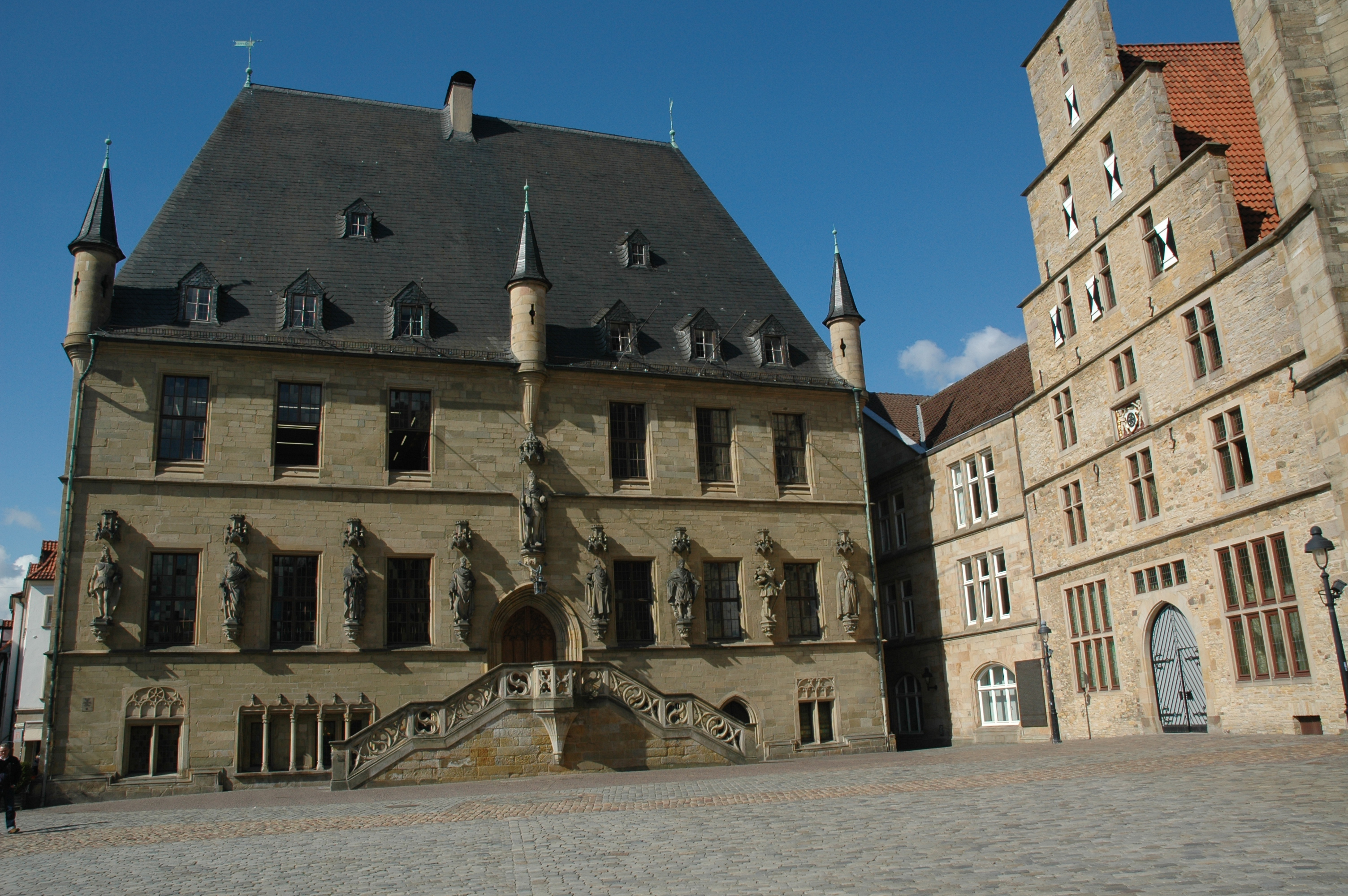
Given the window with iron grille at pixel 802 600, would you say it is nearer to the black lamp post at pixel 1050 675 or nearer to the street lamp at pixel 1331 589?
the black lamp post at pixel 1050 675

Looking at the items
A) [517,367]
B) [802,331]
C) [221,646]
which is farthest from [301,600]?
[802,331]

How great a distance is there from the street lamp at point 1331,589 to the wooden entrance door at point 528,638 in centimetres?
1495

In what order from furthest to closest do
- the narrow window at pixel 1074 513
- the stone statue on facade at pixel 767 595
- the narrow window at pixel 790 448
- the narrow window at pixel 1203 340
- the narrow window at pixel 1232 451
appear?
the narrow window at pixel 790 448
the stone statue on facade at pixel 767 595
the narrow window at pixel 1074 513
the narrow window at pixel 1203 340
the narrow window at pixel 1232 451

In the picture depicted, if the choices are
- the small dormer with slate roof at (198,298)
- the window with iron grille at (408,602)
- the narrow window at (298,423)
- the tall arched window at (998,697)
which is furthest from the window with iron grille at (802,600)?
the small dormer with slate roof at (198,298)

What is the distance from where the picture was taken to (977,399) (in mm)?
29250

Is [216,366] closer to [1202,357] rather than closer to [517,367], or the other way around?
[517,367]

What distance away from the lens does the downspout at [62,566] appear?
65.6ft

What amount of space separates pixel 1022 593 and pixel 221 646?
1726 cm

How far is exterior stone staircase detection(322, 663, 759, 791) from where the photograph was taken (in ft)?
60.8

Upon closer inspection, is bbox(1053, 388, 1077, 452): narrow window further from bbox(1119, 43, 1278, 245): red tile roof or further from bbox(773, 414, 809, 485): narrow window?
bbox(773, 414, 809, 485): narrow window

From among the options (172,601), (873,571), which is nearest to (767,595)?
(873,571)

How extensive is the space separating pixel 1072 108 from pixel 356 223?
16.9 m

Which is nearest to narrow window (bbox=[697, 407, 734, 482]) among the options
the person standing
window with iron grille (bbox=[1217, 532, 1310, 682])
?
window with iron grille (bbox=[1217, 532, 1310, 682])

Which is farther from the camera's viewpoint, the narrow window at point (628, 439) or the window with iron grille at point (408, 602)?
the narrow window at point (628, 439)
